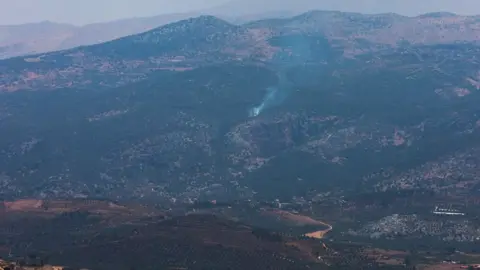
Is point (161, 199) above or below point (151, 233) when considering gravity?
below

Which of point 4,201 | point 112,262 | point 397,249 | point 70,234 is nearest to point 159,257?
point 112,262

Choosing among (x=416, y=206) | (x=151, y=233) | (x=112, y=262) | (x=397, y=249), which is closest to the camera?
(x=112, y=262)

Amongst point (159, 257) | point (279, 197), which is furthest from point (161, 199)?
point (159, 257)

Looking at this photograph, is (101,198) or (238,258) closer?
(238,258)

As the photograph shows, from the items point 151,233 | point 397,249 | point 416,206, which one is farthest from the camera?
point 416,206

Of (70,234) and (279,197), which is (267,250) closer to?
(70,234)

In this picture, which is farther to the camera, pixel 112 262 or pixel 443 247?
pixel 443 247

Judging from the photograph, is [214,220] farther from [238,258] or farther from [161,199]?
[161,199]

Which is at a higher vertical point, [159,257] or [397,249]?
[159,257]

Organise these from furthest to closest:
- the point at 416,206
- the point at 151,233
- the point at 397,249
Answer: the point at 416,206
the point at 397,249
the point at 151,233
